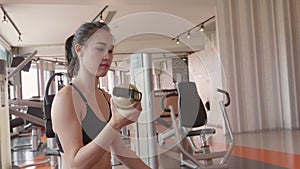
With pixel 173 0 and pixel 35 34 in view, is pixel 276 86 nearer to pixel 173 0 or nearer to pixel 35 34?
pixel 173 0

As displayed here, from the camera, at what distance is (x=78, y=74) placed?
3.63ft

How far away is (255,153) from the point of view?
4.00 metres

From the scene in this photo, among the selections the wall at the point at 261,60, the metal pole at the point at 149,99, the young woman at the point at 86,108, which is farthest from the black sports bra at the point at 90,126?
the wall at the point at 261,60

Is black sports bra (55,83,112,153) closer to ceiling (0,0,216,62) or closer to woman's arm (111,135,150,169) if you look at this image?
woman's arm (111,135,150,169)

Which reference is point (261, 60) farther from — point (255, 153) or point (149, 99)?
point (149, 99)

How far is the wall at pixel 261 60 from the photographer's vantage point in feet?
19.8

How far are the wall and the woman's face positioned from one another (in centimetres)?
516

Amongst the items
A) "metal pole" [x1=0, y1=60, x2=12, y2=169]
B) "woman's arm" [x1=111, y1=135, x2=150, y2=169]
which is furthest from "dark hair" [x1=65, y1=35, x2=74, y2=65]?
"metal pole" [x1=0, y1=60, x2=12, y2=169]

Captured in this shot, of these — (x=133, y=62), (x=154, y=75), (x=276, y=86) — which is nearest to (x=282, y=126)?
(x=276, y=86)

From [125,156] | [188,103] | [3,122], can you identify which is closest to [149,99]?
[188,103]

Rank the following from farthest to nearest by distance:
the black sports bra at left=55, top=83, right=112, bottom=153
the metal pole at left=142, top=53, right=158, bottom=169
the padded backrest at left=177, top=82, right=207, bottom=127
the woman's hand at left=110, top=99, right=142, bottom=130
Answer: the padded backrest at left=177, top=82, right=207, bottom=127, the metal pole at left=142, top=53, right=158, bottom=169, the black sports bra at left=55, top=83, right=112, bottom=153, the woman's hand at left=110, top=99, right=142, bottom=130

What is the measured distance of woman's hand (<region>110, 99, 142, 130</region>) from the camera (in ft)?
2.57

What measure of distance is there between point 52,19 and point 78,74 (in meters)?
7.32

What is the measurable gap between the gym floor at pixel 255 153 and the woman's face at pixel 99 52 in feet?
4.85
